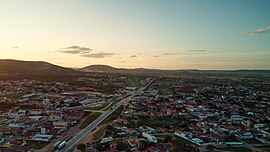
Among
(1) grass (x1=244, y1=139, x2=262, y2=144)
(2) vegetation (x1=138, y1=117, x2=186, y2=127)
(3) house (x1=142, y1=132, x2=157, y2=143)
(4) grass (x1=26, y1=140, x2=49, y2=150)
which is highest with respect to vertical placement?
(3) house (x1=142, y1=132, x2=157, y2=143)

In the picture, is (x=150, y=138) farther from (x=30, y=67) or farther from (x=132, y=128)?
(x=30, y=67)

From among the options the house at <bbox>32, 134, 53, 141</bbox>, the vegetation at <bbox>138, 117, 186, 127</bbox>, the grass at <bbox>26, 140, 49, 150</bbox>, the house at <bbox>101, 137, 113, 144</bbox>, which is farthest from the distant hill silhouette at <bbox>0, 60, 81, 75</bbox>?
the house at <bbox>101, 137, 113, 144</bbox>

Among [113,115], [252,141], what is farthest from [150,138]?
[113,115]

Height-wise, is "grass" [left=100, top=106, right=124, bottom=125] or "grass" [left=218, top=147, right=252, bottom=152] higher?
"grass" [left=100, top=106, right=124, bottom=125]

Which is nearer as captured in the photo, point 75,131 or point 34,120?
point 75,131

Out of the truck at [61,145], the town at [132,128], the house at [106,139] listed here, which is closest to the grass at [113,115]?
the town at [132,128]

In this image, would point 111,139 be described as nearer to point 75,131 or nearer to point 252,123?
point 75,131

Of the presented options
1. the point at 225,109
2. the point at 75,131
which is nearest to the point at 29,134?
the point at 75,131

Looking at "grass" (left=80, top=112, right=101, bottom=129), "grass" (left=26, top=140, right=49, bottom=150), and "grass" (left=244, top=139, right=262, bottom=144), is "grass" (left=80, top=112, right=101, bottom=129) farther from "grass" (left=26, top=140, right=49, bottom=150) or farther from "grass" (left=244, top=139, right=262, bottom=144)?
"grass" (left=244, top=139, right=262, bottom=144)

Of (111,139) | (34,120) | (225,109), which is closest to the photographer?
(111,139)

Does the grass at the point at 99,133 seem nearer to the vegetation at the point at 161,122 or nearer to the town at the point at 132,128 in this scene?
the town at the point at 132,128

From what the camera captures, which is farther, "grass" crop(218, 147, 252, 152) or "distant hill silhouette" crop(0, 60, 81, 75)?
"distant hill silhouette" crop(0, 60, 81, 75)
